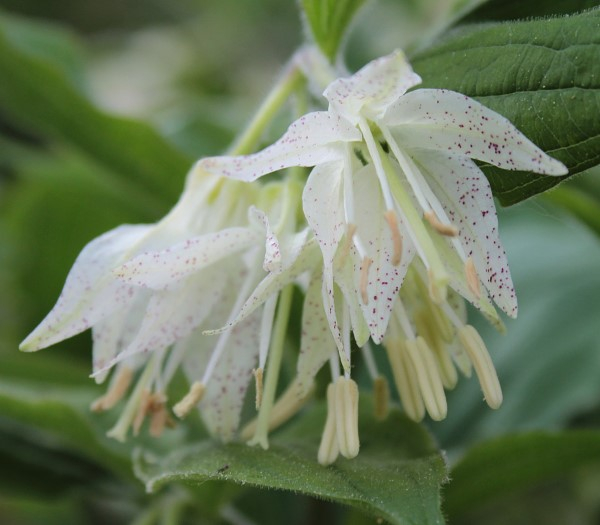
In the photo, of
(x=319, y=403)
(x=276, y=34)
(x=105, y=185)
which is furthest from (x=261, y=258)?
(x=276, y=34)

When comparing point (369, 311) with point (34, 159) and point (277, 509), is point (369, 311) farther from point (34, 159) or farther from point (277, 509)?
point (34, 159)

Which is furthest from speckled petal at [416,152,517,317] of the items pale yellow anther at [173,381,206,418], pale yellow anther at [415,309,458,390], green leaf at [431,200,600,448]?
green leaf at [431,200,600,448]

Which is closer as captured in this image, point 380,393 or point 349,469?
point 349,469

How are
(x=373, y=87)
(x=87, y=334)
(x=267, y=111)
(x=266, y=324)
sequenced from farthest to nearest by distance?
(x=87, y=334) < (x=267, y=111) < (x=266, y=324) < (x=373, y=87)

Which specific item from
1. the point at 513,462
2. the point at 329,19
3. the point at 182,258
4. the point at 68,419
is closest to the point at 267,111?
the point at 329,19

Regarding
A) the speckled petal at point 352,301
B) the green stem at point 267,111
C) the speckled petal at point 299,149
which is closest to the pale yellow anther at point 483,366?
the speckled petal at point 352,301

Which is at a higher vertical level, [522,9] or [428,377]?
[522,9]

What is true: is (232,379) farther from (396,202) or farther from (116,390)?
(396,202)

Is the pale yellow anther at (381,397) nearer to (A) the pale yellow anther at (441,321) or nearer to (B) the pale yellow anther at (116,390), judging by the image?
(A) the pale yellow anther at (441,321)
